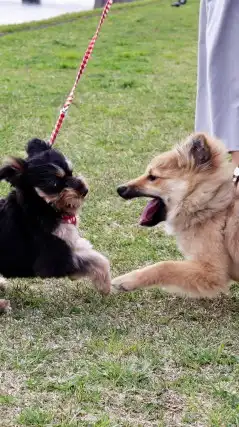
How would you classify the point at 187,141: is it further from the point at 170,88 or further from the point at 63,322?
the point at 170,88

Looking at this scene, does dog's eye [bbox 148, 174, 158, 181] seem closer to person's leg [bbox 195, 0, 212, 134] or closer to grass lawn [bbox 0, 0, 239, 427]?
grass lawn [bbox 0, 0, 239, 427]

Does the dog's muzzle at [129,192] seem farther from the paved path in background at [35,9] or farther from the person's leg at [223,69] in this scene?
the paved path in background at [35,9]

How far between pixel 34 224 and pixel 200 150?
919mm

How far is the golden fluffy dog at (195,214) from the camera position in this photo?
3326 mm

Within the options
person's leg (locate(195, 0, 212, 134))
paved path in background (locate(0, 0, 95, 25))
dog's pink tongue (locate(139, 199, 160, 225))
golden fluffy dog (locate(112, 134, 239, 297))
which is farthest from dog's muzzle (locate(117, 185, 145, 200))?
paved path in background (locate(0, 0, 95, 25))

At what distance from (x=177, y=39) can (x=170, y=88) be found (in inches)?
251

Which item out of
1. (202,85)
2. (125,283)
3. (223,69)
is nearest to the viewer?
(125,283)

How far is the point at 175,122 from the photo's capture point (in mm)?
7598

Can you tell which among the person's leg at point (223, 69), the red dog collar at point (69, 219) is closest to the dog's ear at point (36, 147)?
the red dog collar at point (69, 219)

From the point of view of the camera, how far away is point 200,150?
3.40 meters

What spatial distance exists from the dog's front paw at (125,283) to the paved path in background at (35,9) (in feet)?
52.7

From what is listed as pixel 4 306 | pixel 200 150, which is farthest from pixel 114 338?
pixel 200 150

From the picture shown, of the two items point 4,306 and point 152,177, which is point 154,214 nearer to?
point 152,177

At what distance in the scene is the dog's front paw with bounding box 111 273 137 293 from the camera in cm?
340
